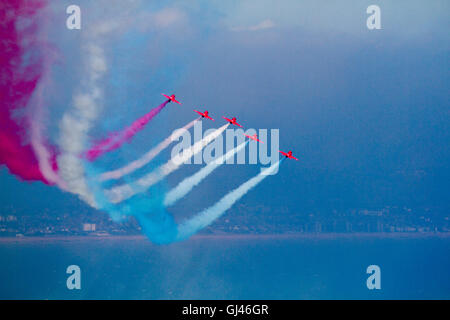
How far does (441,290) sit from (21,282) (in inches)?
1028

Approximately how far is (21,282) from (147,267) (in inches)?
393

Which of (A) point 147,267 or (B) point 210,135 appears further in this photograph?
(A) point 147,267

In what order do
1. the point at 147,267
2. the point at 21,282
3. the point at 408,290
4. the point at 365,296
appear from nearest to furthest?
1. the point at 365,296
2. the point at 408,290
3. the point at 21,282
4. the point at 147,267

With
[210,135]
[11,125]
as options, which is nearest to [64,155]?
[11,125]

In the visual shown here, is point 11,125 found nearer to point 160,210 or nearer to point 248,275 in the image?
point 160,210

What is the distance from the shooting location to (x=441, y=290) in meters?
38.3

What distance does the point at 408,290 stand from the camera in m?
37.9

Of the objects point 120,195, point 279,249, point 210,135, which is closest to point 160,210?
point 120,195
